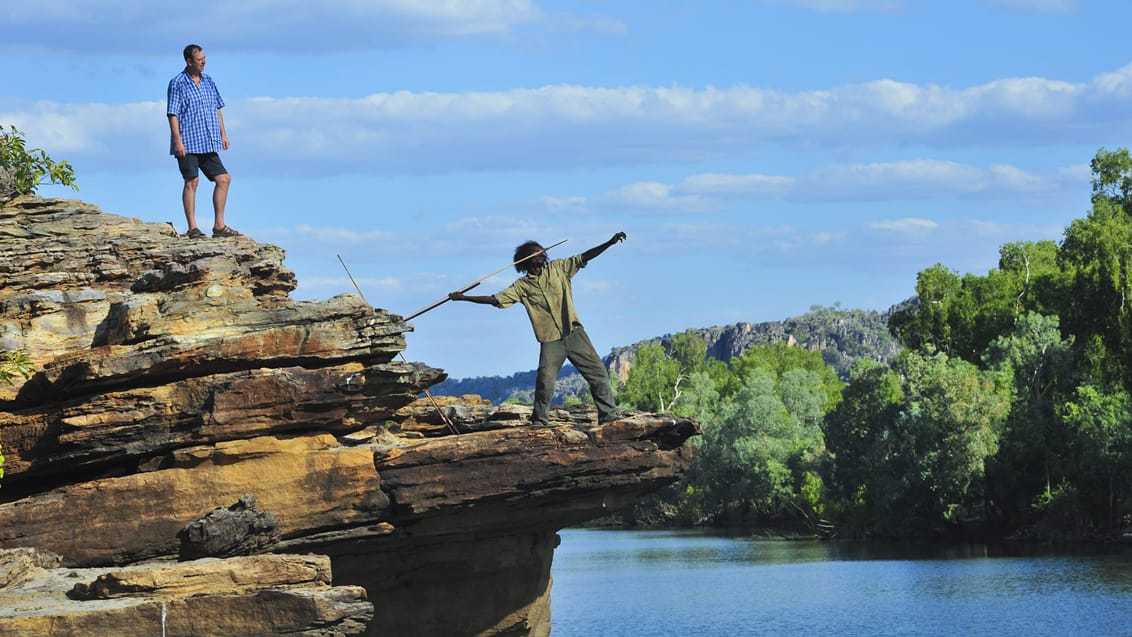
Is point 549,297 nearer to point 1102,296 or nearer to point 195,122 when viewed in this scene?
point 195,122

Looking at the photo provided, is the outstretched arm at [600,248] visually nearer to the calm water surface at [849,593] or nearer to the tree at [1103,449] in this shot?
the calm water surface at [849,593]

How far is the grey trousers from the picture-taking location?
20625 millimetres

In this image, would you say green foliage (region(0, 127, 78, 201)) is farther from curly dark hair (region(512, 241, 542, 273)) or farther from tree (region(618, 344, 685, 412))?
tree (region(618, 344, 685, 412))

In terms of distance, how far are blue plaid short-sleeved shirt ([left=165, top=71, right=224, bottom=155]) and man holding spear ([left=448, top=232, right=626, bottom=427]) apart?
14.4 ft

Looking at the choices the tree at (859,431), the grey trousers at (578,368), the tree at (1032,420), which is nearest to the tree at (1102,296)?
the tree at (1032,420)

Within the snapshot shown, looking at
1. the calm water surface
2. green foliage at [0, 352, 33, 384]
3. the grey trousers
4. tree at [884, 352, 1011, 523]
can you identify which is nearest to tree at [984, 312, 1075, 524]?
tree at [884, 352, 1011, 523]

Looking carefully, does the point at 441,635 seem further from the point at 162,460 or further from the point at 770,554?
the point at 770,554

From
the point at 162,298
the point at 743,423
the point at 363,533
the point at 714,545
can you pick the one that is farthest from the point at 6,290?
the point at 743,423

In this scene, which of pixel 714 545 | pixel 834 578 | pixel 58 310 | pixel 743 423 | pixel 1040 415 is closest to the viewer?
pixel 58 310

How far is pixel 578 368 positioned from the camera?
20.9 m

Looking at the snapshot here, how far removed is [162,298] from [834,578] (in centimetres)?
4106

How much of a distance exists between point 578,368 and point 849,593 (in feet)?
108

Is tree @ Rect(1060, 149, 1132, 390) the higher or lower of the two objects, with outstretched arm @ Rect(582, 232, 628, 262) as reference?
higher

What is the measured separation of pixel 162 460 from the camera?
62.2 ft
